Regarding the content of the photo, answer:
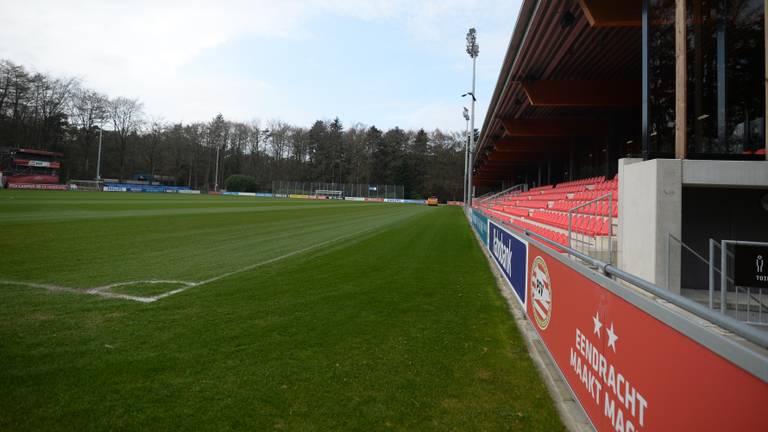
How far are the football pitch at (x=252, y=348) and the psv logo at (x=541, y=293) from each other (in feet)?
1.40

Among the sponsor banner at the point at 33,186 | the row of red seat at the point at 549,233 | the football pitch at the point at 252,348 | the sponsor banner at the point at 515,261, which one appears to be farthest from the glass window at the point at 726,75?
the sponsor banner at the point at 33,186

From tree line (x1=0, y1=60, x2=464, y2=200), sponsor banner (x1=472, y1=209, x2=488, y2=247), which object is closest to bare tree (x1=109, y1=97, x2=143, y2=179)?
tree line (x1=0, y1=60, x2=464, y2=200)

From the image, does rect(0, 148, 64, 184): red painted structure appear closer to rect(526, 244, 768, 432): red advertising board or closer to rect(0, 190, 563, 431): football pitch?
rect(0, 190, 563, 431): football pitch

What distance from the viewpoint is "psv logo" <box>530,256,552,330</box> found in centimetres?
418

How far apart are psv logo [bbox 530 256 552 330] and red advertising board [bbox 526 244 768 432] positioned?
1.16ft

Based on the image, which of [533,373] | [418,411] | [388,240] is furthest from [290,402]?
[388,240]

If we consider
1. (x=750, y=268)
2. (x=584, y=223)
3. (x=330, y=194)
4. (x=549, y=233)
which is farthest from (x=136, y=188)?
(x=750, y=268)

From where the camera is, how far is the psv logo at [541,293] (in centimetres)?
418

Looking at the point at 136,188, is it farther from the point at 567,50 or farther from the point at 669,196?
the point at 669,196

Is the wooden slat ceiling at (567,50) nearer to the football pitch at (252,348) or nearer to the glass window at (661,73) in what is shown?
the glass window at (661,73)

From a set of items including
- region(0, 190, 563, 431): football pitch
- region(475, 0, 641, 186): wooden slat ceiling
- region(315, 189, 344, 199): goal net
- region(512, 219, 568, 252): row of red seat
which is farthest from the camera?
region(315, 189, 344, 199): goal net

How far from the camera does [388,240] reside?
50.4 ft

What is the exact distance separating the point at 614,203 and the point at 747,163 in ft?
11.3

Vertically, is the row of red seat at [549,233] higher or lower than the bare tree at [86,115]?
lower
